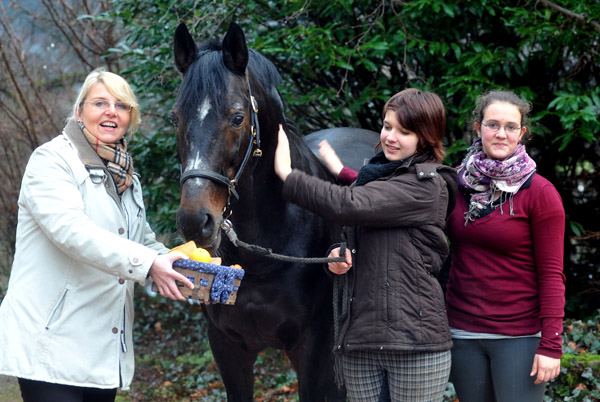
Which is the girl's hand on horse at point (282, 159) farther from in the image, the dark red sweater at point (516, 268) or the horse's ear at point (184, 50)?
the dark red sweater at point (516, 268)

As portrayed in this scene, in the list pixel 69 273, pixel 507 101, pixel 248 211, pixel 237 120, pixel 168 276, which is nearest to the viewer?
pixel 168 276

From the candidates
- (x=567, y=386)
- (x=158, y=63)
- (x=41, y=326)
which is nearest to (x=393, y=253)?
(x=41, y=326)

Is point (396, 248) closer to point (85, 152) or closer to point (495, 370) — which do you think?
point (495, 370)

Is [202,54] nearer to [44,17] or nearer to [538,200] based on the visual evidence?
[538,200]

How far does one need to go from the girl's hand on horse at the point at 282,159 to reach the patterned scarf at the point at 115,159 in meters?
0.58

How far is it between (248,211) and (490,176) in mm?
1003

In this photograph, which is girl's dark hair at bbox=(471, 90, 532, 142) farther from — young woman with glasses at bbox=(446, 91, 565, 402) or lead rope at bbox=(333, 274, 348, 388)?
lead rope at bbox=(333, 274, 348, 388)

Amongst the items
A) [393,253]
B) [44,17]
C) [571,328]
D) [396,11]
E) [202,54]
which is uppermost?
[44,17]

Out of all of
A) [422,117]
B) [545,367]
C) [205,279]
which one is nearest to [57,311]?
[205,279]

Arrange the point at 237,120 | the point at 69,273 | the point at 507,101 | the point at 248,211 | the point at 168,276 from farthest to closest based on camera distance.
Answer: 1. the point at 248,211
2. the point at 507,101
3. the point at 237,120
4. the point at 69,273
5. the point at 168,276

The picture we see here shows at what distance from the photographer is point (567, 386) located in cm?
386

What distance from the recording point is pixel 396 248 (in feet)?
7.41

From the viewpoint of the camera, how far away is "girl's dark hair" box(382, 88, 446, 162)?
2.30 meters

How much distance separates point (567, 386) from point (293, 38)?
2791 mm
